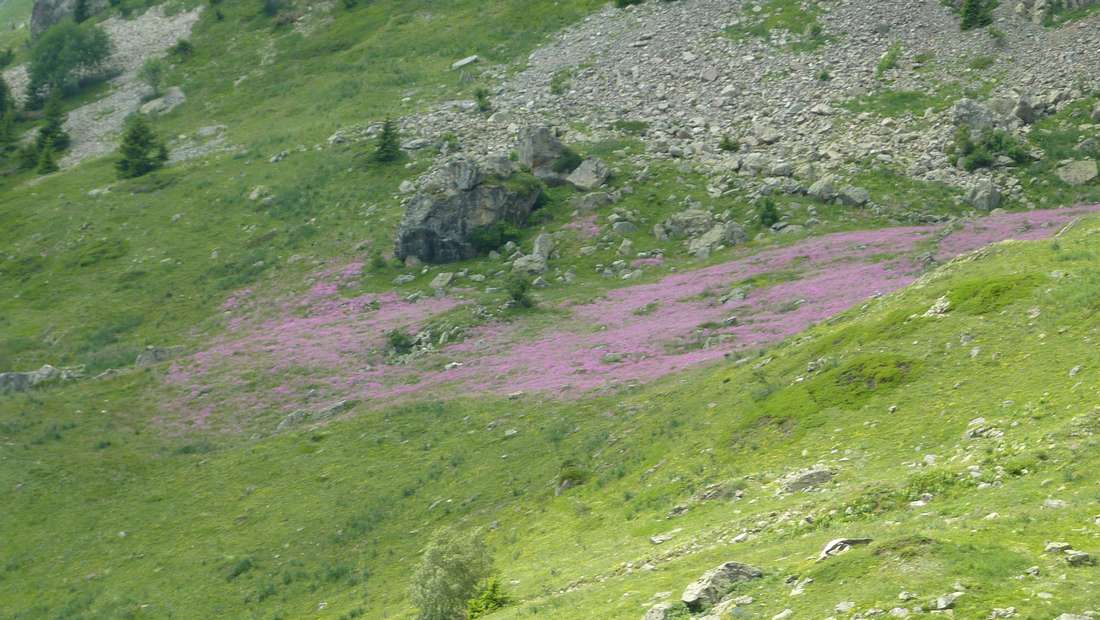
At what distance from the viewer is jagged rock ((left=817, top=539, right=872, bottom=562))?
20328 millimetres

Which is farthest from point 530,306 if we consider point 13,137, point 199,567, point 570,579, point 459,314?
point 13,137

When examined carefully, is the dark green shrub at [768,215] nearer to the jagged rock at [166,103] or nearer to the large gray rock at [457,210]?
the large gray rock at [457,210]

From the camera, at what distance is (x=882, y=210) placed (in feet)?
224

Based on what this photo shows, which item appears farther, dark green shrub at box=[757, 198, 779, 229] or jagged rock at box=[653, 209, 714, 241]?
jagged rock at box=[653, 209, 714, 241]

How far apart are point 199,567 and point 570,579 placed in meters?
21.0

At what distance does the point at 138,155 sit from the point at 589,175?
49.3 meters

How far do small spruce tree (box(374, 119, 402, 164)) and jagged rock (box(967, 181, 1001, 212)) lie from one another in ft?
147

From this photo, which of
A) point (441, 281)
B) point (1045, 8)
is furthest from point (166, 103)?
point (1045, 8)

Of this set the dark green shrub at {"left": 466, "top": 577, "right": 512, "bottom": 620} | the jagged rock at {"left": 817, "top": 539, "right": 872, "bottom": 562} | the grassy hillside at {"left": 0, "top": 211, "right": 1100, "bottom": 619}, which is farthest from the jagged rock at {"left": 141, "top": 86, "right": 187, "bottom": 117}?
the jagged rock at {"left": 817, "top": 539, "right": 872, "bottom": 562}

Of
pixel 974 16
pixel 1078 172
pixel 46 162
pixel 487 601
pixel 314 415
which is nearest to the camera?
pixel 487 601

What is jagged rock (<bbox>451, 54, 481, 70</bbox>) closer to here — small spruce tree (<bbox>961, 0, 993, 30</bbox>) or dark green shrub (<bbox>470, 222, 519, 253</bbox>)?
dark green shrub (<bbox>470, 222, 519, 253</bbox>)

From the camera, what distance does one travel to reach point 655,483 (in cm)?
3588

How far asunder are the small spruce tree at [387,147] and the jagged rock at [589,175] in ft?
55.7

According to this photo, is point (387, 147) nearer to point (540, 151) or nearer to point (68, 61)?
point (540, 151)
